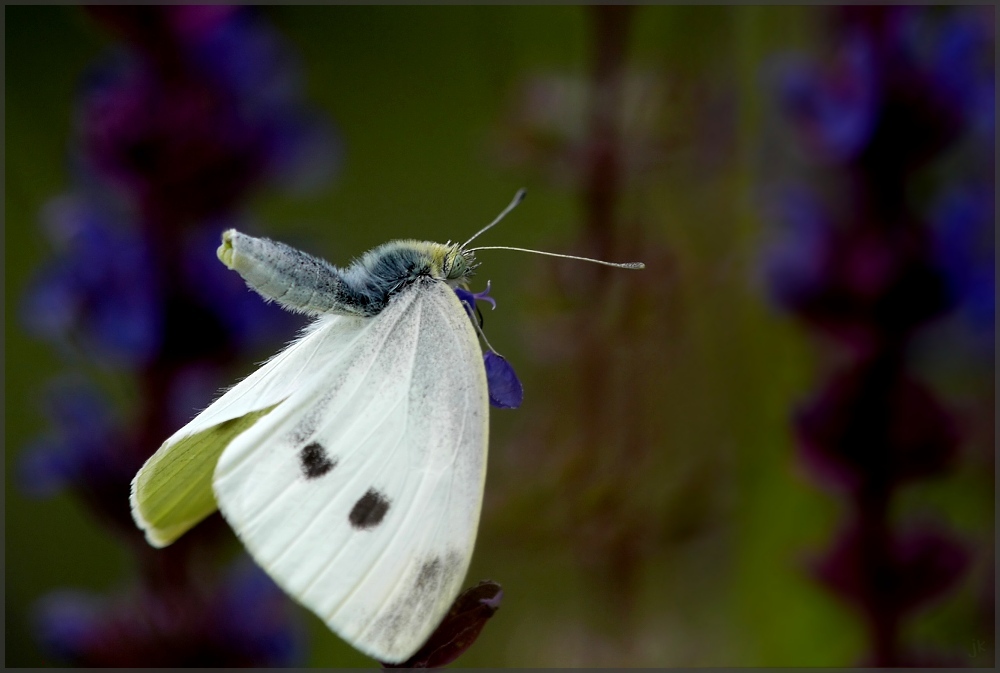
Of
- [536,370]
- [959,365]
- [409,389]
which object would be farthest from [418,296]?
[959,365]

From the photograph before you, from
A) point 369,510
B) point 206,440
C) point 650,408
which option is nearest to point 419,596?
point 369,510

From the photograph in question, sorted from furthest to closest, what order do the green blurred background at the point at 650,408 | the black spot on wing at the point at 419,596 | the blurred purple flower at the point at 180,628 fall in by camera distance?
the green blurred background at the point at 650,408, the blurred purple flower at the point at 180,628, the black spot on wing at the point at 419,596

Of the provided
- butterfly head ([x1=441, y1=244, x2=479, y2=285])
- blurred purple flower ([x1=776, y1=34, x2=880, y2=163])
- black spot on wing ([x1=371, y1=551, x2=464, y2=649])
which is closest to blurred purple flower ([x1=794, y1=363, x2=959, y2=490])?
blurred purple flower ([x1=776, y1=34, x2=880, y2=163])

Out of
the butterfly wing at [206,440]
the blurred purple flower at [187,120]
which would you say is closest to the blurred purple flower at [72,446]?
the blurred purple flower at [187,120]

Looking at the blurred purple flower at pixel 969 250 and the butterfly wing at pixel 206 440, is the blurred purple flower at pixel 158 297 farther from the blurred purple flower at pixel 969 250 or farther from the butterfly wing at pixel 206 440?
the blurred purple flower at pixel 969 250

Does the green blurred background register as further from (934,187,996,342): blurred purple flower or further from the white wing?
the white wing
